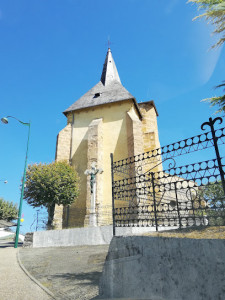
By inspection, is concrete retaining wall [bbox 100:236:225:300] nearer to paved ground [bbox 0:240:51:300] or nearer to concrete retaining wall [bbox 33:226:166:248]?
paved ground [bbox 0:240:51:300]

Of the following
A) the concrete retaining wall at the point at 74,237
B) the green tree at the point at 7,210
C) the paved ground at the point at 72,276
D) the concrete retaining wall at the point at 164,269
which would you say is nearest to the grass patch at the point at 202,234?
the concrete retaining wall at the point at 164,269

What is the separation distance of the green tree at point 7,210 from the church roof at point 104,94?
14.3 metres

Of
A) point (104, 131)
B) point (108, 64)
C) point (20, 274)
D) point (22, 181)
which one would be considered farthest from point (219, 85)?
point (108, 64)

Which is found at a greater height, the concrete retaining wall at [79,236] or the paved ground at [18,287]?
the concrete retaining wall at [79,236]

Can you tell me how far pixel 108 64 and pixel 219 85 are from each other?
2672 cm

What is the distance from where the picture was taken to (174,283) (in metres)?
2.59

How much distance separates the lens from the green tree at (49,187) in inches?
537

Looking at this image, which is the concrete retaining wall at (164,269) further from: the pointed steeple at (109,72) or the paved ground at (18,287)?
the pointed steeple at (109,72)

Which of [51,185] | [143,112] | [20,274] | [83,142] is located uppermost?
[143,112]

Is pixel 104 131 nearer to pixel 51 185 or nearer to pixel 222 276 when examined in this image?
pixel 51 185

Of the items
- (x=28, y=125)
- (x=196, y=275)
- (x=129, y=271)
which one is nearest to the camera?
(x=196, y=275)

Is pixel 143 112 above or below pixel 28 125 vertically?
above

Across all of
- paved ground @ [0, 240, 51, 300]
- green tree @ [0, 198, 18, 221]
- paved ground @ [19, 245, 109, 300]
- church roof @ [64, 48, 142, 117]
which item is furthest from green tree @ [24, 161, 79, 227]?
green tree @ [0, 198, 18, 221]

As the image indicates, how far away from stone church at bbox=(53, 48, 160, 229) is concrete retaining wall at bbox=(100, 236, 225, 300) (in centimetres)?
1244
